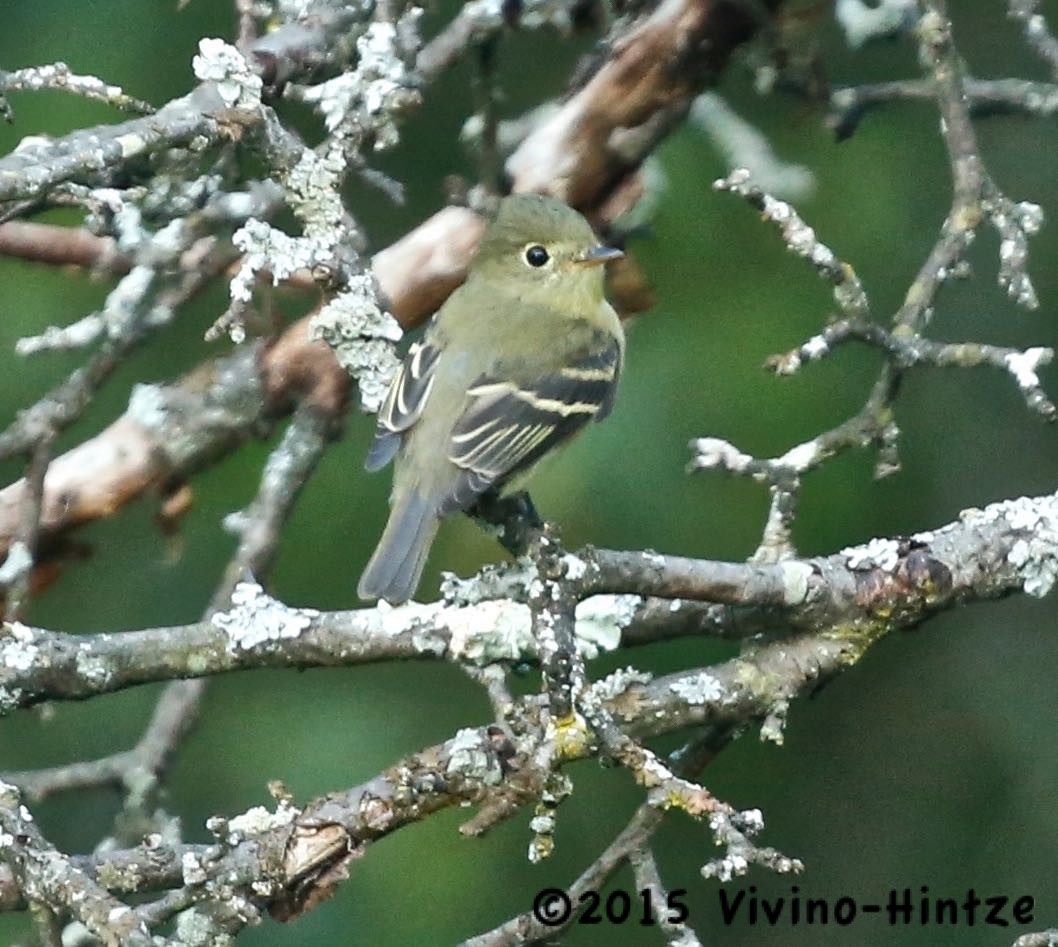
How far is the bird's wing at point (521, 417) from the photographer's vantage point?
3727mm

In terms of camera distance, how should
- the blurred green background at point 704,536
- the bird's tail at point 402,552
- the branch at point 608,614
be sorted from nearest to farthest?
the branch at point 608,614, the bird's tail at point 402,552, the blurred green background at point 704,536

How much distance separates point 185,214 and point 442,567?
1.69 m

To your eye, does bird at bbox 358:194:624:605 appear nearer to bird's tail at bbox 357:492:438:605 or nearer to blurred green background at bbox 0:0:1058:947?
bird's tail at bbox 357:492:438:605

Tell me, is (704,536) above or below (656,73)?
below

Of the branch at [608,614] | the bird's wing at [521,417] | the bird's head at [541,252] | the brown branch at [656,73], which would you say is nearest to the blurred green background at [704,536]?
the bird's head at [541,252]

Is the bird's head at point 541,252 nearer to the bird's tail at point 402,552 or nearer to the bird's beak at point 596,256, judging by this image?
the bird's beak at point 596,256

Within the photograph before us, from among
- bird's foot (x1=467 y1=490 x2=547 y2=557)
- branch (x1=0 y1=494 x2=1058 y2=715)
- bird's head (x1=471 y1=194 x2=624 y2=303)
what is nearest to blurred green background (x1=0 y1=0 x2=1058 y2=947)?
bird's head (x1=471 y1=194 x2=624 y2=303)

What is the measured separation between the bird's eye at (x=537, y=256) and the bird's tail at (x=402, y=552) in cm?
67

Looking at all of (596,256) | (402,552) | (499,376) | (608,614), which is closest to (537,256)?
(596,256)

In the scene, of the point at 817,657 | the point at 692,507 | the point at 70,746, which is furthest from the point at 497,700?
the point at 70,746

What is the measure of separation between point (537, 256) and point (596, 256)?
7.2 inches

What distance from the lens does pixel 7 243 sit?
13.5 ft

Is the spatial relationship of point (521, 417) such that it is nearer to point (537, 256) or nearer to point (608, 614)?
point (537, 256)

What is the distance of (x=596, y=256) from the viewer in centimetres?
422
